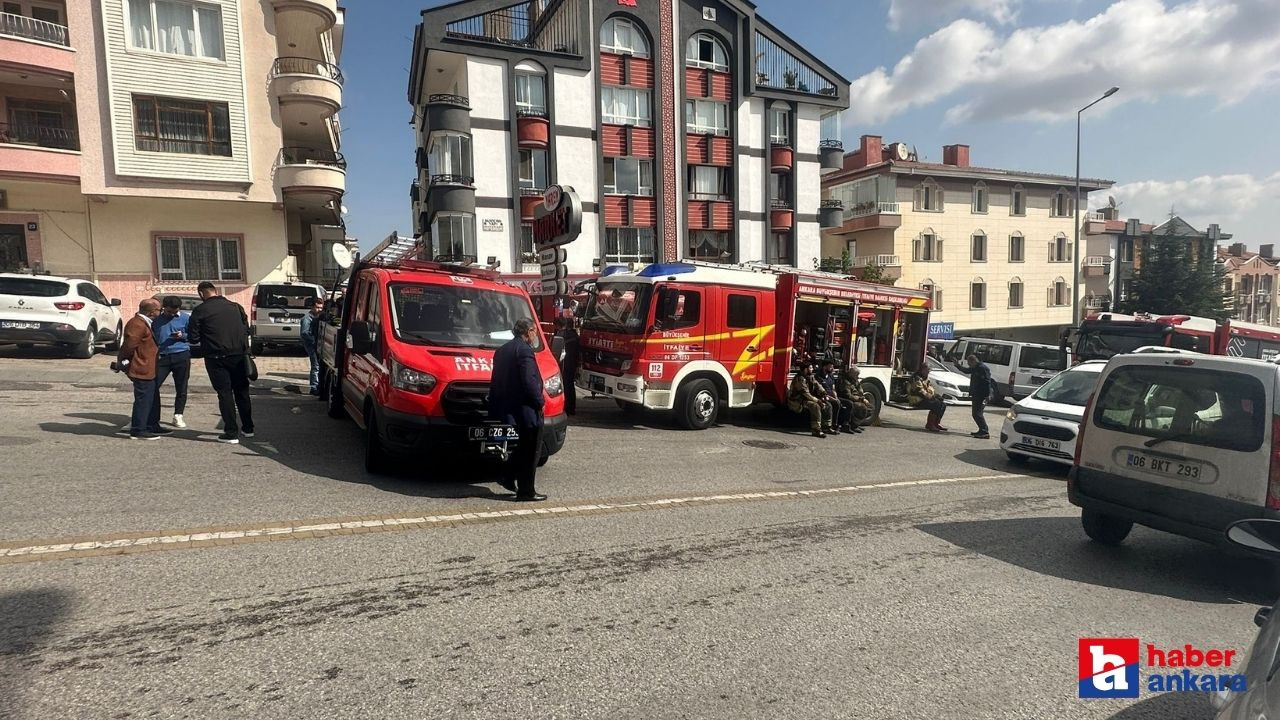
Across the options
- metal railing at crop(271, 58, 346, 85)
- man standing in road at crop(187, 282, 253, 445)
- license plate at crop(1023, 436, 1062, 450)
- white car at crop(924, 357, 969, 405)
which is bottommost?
white car at crop(924, 357, 969, 405)

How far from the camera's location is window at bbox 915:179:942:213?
128 ft

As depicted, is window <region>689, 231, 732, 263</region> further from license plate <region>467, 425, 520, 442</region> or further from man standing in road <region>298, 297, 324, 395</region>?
license plate <region>467, 425, 520, 442</region>

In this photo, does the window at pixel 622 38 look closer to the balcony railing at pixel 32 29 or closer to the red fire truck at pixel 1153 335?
the balcony railing at pixel 32 29

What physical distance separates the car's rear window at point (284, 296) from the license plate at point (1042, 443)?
16.0m

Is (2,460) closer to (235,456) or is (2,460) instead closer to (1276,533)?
(235,456)

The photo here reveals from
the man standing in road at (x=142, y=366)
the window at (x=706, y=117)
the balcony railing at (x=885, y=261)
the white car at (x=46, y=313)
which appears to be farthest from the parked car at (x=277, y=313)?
the balcony railing at (x=885, y=261)

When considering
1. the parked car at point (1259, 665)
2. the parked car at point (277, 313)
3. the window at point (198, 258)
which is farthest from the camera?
the window at point (198, 258)

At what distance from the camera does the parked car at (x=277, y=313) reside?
17.4m

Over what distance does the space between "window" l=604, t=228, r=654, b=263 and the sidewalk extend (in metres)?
15.6

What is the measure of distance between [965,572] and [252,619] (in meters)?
4.76

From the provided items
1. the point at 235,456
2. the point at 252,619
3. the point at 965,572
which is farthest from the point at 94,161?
the point at 965,572

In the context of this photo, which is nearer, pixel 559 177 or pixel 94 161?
pixel 94 161

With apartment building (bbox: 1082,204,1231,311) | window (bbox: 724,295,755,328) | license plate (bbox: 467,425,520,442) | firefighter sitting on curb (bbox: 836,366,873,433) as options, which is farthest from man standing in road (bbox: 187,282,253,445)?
apartment building (bbox: 1082,204,1231,311)

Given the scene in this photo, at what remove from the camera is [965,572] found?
201 inches
